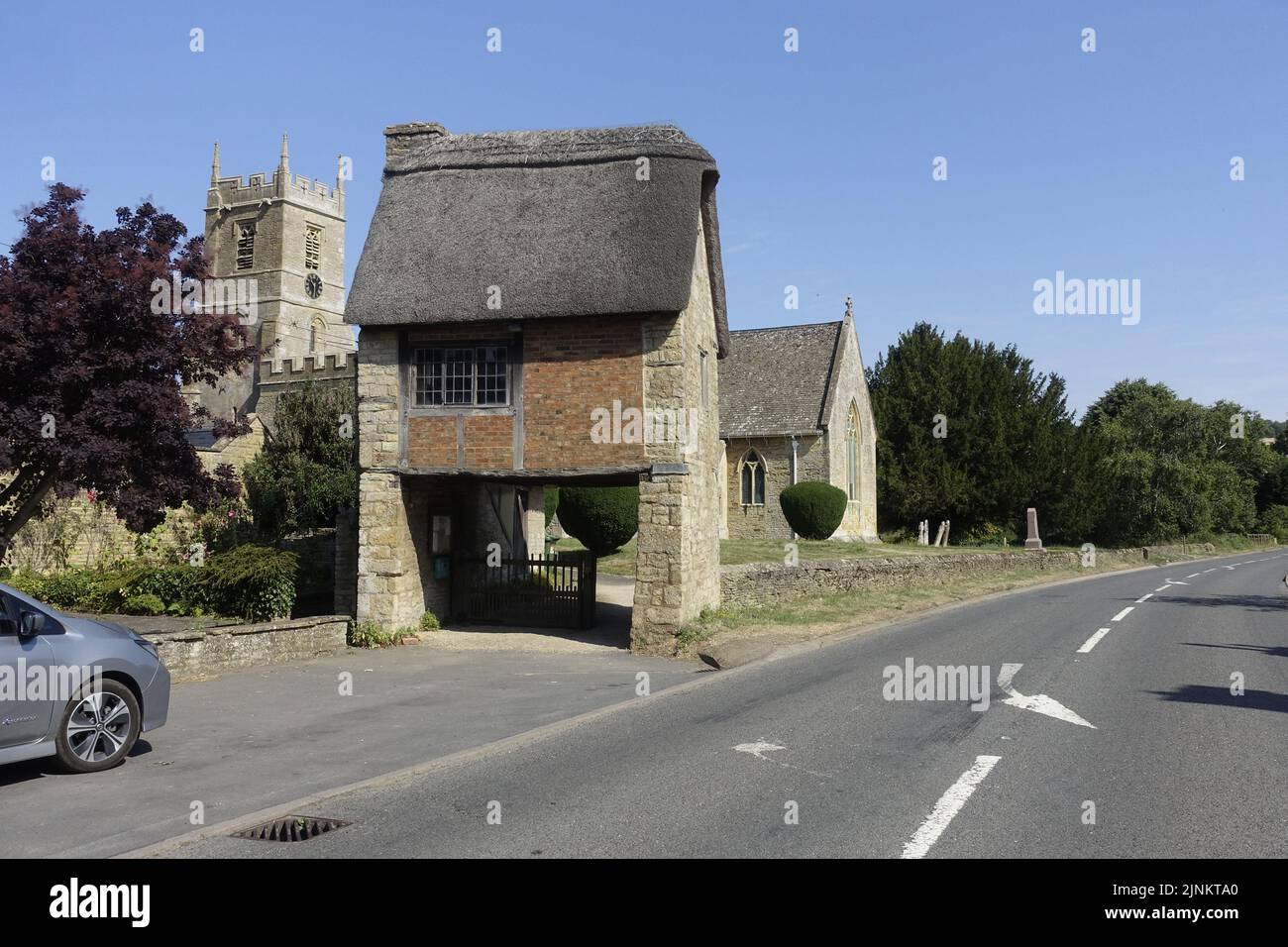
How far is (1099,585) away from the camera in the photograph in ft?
95.8

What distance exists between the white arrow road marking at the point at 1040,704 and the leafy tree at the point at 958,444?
36.6 metres

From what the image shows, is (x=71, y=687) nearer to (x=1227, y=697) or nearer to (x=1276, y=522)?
(x=1227, y=697)

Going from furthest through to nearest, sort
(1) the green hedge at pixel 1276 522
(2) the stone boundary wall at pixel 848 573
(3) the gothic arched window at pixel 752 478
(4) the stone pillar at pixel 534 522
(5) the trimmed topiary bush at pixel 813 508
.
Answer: (1) the green hedge at pixel 1276 522 < (3) the gothic arched window at pixel 752 478 < (5) the trimmed topiary bush at pixel 813 508 < (4) the stone pillar at pixel 534 522 < (2) the stone boundary wall at pixel 848 573

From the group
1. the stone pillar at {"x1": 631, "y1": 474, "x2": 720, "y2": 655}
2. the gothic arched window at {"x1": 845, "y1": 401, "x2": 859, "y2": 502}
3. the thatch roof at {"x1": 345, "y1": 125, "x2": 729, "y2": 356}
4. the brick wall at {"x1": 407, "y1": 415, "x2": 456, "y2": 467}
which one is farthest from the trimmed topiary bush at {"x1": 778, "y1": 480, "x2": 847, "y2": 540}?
the brick wall at {"x1": 407, "y1": 415, "x2": 456, "y2": 467}

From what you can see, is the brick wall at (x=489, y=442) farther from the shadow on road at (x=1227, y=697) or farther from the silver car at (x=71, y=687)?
the shadow on road at (x=1227, y=697)

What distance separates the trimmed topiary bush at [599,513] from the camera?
28.6 metres

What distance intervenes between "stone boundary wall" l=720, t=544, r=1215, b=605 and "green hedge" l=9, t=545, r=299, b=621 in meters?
7.90

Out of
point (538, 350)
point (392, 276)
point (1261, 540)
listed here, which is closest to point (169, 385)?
point (392, 276)

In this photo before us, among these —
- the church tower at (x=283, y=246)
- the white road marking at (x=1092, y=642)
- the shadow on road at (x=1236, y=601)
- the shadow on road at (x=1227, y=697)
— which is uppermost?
the church tower at (x=283, y=246)

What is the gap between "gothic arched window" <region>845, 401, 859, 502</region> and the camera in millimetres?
42500

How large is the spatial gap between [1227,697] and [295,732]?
370 inches

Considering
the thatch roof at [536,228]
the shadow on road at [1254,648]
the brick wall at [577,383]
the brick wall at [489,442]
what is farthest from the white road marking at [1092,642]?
the brick wall at [489,442]
